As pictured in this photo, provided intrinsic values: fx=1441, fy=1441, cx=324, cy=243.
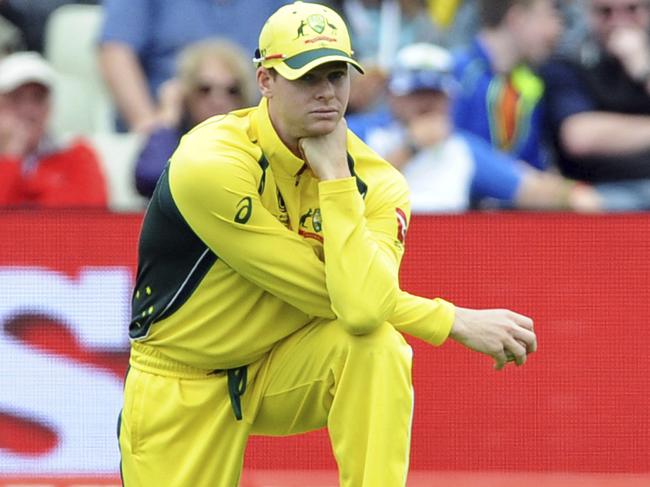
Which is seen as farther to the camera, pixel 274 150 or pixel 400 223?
pixel 400 223

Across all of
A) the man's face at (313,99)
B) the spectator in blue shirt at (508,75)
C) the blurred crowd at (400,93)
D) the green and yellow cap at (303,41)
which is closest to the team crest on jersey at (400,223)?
→ the man's face at (313,99)

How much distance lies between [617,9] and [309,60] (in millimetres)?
3459

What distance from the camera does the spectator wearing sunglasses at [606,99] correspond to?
22.6ft

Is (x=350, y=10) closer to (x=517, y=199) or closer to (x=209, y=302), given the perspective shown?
(x=517, y=199)

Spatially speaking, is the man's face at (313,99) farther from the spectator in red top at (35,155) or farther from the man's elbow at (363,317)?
the spectator in red top at (35,155)

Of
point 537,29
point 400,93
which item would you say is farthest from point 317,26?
point 537,29

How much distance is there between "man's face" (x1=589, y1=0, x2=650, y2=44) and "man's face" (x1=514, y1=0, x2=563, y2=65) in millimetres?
204

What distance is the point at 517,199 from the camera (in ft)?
21.9

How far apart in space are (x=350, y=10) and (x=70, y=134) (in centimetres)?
153

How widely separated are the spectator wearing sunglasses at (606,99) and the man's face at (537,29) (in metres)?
0.14

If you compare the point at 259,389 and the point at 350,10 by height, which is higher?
the point at 350,10

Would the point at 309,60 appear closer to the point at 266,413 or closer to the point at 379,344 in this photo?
the point at 379,344

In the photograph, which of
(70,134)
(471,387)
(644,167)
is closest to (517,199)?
(644,167)

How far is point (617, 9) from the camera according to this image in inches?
274
